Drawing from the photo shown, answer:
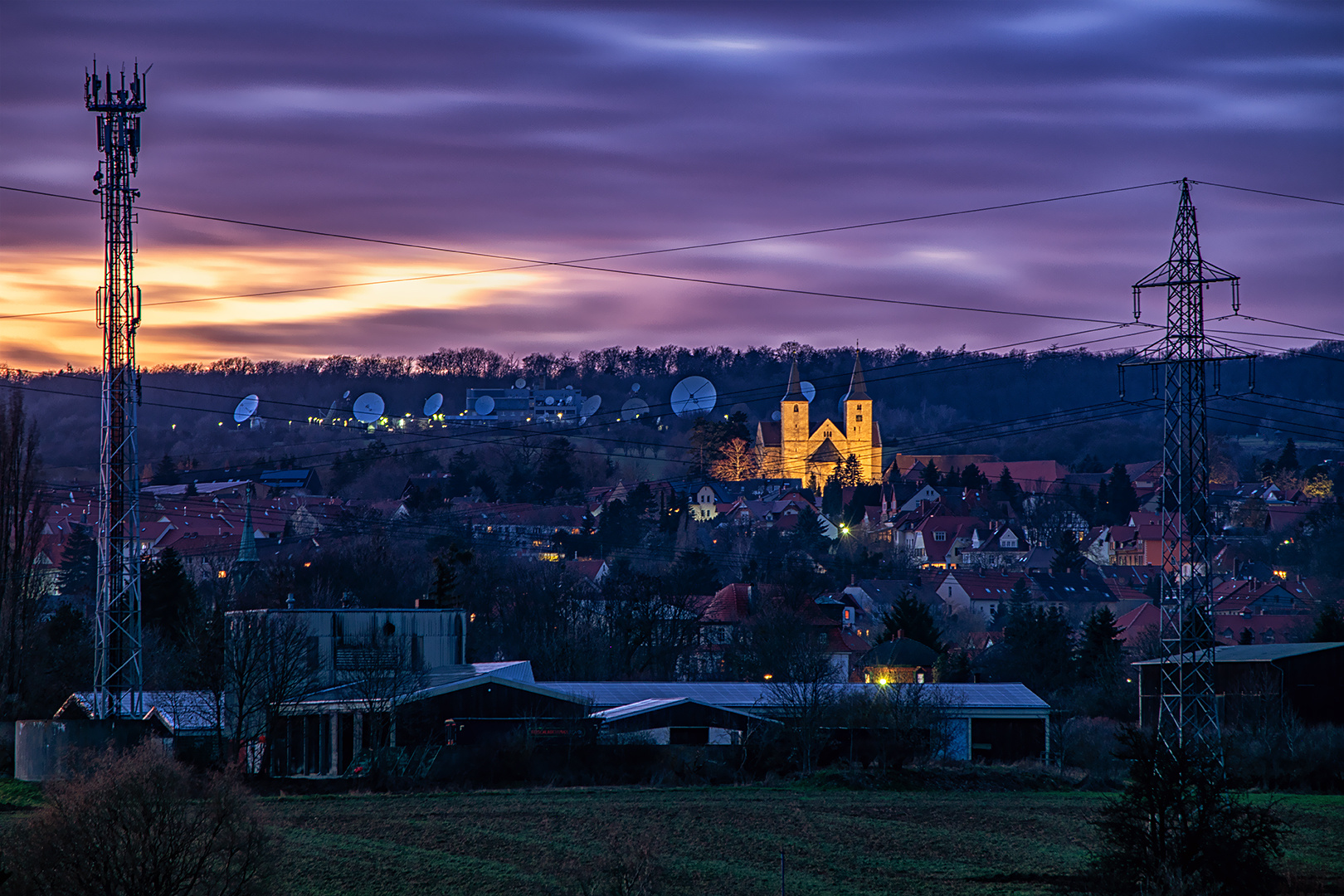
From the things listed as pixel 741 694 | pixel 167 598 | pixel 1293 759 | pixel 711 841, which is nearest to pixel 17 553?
pixel 167 598

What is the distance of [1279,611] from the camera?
99.6m

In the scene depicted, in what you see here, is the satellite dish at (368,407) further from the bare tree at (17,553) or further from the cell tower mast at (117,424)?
the cell tower mast at (117,424)

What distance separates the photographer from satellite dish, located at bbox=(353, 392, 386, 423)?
7613 inches

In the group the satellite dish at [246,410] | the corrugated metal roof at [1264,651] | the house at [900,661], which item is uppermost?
the satellite dish at [246,410]

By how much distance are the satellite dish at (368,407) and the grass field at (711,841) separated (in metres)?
163

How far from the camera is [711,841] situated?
2645 cm

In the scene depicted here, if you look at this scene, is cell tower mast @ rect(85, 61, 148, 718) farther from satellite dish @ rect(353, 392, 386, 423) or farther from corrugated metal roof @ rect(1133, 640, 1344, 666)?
satellite dish @ rect(353, 392, 386, 423)

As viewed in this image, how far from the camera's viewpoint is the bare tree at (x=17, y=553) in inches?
1832

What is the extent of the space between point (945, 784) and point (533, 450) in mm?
139492

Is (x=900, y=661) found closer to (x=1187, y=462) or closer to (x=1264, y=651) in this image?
(x=1264, y=651)

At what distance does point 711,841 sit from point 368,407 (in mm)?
172928

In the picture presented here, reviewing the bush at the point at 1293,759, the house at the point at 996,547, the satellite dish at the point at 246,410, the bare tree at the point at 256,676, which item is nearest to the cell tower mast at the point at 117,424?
the bare tree at the point at 256,676

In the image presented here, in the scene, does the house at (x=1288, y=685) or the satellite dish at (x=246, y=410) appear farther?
the satellite dish at (x=246, y=410)

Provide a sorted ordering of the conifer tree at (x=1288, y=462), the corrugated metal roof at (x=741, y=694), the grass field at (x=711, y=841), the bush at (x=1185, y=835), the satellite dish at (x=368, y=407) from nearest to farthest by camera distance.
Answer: the bush at (x=1185, y=835), the grass field at (x=711, y=841), the corrugated metal roof at (x=741, y=694), the conifer tree at (x=1288, y=462), the satellite dish at (x=368, y=407)
